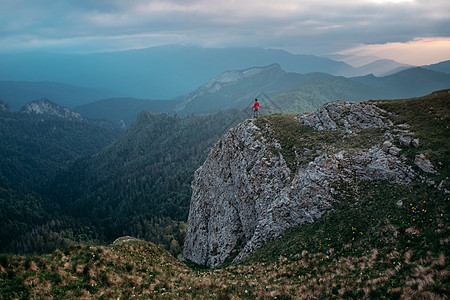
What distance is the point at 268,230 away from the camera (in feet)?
114

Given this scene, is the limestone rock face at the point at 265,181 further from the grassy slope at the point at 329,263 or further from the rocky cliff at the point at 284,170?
the grassy slope at the point at 329,263

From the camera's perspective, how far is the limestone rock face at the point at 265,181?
32.4m

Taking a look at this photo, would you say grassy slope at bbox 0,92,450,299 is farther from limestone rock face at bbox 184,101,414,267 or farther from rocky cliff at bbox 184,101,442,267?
limestone rock face at bbox 184,101,414,267

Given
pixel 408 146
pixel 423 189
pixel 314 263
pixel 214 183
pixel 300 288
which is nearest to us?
pixel 300 288

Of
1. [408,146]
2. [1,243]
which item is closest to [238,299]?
[408,146]

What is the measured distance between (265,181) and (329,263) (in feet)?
66.1

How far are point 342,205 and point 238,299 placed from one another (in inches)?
731

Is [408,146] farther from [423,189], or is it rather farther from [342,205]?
[342,205]

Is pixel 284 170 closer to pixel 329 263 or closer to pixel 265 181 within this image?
pixel 265 181

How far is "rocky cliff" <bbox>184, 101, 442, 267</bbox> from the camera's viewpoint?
32.3m

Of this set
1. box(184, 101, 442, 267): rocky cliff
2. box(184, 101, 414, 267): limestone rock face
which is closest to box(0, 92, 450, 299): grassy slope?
box(184, 101, 442, 267): rocky cliff

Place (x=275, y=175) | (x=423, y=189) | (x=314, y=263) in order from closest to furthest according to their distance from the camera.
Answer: (x=314, y=263)
(x=423, y=189)
(x=275, y=175)

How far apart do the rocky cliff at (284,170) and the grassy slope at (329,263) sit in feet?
6.89

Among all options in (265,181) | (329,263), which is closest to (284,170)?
(265,181)
